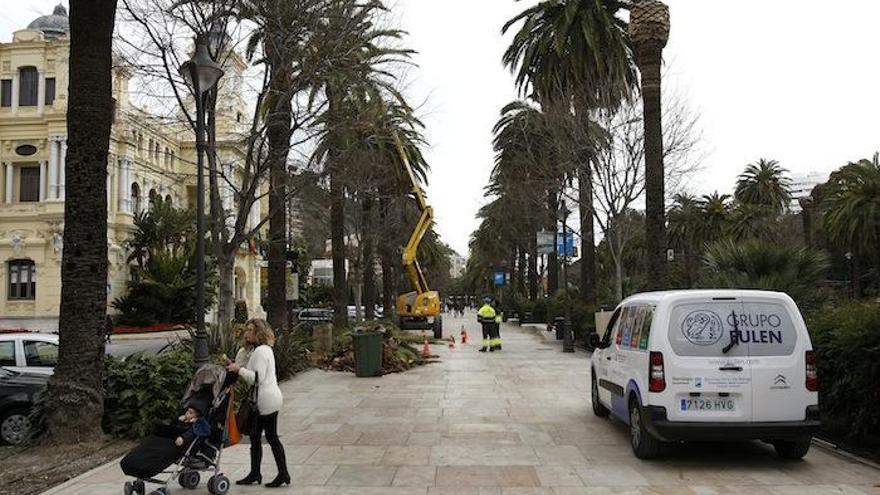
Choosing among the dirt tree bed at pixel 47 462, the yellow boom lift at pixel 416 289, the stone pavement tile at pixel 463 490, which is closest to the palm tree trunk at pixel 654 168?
the stone pavement tile at pixel 463 490

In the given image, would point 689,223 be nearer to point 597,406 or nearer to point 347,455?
point 597,406

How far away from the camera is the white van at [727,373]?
7672mm

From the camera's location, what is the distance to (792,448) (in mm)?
8102

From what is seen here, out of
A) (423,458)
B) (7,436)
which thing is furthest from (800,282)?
(7,436)

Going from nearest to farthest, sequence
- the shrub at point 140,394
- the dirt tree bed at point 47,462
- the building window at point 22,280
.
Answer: the dirt tree bed at point 47,462 → the shrub at point 140,394 → the building window at point 22,280

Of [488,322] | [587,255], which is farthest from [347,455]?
[587,255]

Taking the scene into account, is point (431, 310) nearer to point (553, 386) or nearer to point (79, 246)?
point (553, 386)

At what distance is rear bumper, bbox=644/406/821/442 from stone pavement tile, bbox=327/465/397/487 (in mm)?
2816

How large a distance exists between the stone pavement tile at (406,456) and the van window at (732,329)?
3.01 m

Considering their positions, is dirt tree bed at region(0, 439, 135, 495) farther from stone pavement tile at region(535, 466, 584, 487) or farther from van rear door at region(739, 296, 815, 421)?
van rear door at region(739, 296, 815, 421)

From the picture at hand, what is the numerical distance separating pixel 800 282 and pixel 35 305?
46193 millimetres

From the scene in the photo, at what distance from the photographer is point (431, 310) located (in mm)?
33250

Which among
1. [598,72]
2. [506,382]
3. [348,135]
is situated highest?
[598,72]

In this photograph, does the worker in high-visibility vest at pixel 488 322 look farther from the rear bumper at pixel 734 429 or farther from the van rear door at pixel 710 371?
the rear bumper at pixel 734 429
